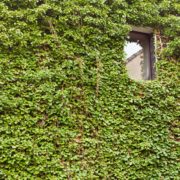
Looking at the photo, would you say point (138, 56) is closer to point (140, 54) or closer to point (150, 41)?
point (140, 54)

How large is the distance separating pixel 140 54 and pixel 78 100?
6.01 ft

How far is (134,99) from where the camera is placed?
4867 mm

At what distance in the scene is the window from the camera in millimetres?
5574

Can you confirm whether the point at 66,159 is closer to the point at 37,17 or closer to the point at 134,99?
the point at 134,99

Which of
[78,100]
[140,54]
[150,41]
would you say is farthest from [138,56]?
[78,100]

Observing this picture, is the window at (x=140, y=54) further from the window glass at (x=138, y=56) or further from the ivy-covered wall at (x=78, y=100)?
the ivy-covered wall at (x=78, y=100)

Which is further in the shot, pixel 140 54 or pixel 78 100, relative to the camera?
pixel 140 54

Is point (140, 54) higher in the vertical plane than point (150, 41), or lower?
lower

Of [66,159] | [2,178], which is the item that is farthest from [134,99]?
[2,178]

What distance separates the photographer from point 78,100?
4.65m

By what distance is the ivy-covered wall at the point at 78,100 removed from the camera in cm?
424

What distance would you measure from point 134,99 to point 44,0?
6.86 feet

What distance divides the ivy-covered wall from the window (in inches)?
13.7

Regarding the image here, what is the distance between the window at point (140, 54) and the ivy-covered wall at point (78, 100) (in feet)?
1.14
